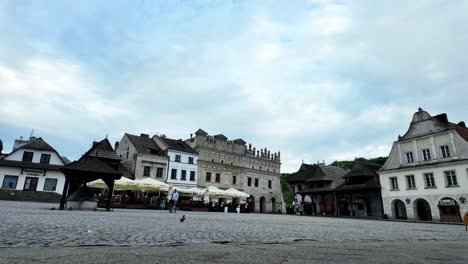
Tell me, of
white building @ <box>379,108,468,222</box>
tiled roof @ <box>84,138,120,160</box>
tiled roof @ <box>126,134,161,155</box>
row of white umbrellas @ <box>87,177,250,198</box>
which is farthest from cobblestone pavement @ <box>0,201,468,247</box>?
tiled roof @ <box>126,134,161,155</box>

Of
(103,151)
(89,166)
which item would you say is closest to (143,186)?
(89,166)

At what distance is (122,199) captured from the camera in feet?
91.8

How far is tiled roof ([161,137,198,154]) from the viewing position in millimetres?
45938

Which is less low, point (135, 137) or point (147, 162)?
point (135, 137)

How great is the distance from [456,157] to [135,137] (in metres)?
41.4

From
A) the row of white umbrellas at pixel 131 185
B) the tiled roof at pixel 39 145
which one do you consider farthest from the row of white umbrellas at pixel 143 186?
the tiled roof at pixel 39 145

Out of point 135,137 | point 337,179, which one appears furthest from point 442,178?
point 135,137

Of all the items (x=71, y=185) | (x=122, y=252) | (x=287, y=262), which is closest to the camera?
(x=287, y=262)

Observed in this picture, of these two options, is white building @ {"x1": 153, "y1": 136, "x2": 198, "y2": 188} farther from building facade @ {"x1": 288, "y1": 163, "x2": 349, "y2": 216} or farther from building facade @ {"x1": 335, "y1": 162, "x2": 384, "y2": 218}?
building facade @ {"x1": 335, "y1": 162, "x2": 384, "y2": 218}

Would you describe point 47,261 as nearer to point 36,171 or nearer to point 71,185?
point 71,185

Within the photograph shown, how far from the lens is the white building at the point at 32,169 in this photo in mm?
36219

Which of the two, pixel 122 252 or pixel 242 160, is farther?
pixel 242 160

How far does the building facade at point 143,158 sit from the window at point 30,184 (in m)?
11.4

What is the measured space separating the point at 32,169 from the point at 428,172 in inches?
1852
